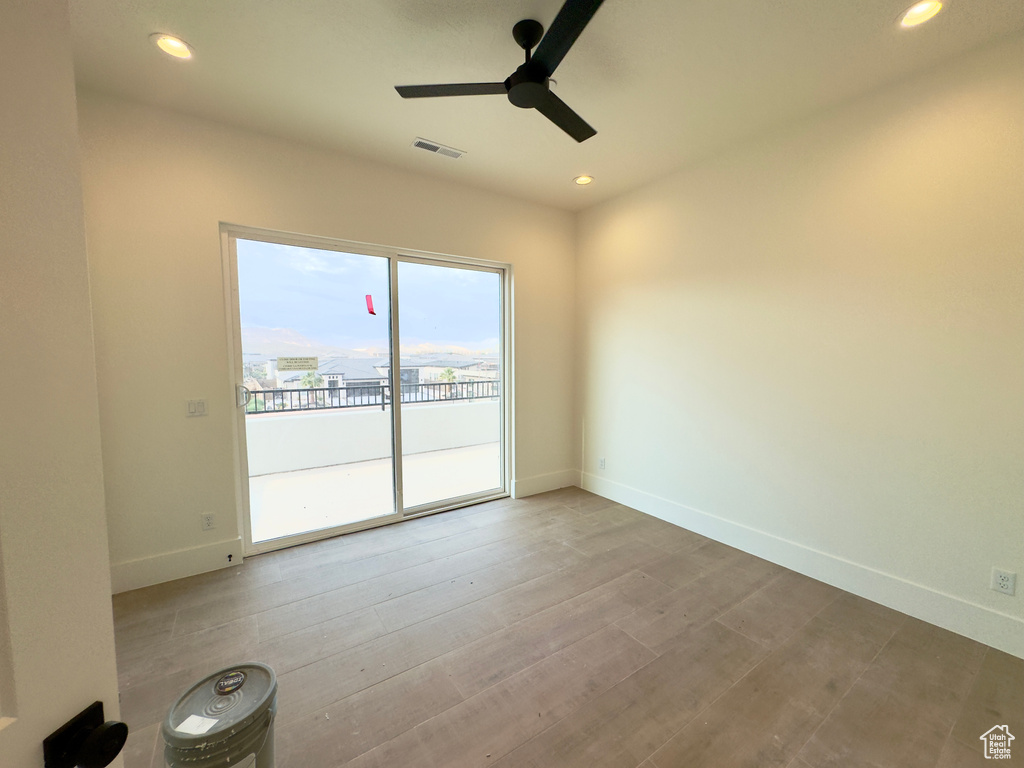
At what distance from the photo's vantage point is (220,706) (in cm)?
111

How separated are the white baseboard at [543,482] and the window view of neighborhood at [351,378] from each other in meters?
0.22

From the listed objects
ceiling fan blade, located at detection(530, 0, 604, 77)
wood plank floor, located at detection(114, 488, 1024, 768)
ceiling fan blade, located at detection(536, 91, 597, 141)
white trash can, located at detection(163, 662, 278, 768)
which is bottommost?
wood plank floor, located at detection(114, 488, 1024, 768)

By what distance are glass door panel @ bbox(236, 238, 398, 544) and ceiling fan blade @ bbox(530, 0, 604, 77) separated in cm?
204

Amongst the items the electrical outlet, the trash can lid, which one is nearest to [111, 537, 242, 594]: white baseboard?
the trash can lid

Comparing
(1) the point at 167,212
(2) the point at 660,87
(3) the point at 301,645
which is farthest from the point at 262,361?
(2) the point at 660,87

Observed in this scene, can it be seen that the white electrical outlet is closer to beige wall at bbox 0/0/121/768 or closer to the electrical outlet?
beige wall at bbox 0/0/121/768

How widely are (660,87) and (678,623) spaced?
9.67 feet

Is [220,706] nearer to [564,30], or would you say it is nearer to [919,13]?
[564,30]

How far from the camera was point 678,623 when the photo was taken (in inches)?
85.8

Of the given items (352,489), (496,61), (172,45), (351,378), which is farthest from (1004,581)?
(172,45)

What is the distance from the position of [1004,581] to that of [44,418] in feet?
11.4

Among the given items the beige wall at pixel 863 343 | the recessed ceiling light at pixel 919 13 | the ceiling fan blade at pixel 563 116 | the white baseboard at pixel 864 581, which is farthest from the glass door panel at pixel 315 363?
the recessed ceiling light at pixel 919 13

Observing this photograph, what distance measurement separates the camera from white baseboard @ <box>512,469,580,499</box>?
406 centimetres

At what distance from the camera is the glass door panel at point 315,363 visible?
2896 mm
